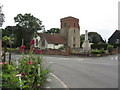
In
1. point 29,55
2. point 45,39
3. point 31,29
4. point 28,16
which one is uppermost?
point 28,16

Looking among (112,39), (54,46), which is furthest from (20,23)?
(112,39)

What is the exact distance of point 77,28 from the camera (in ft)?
173

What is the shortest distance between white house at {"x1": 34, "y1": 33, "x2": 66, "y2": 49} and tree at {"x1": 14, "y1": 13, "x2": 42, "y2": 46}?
12.2 ft

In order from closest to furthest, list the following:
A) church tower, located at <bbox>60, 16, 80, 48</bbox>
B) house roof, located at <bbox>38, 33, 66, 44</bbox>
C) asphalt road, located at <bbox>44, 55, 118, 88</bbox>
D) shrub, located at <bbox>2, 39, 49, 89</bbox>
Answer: shrub, located at <bbox>2, 39, 49, 89</bbox> < asphalt road, located at <bbox>44, 55, 118, 88</bbox> < house roof, located at <bbox>38, 33, 66, 44</bbox> < church tower, located at <bbox>60, 16, 80, 48</bbox>

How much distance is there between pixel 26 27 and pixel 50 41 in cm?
941

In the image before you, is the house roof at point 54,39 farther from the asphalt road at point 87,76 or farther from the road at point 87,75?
the asphalt road at point 87,76

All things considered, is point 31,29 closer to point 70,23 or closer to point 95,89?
point 70,23

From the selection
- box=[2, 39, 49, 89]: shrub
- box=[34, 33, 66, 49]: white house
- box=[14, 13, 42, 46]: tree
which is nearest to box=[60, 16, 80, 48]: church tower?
box=[34, 33, 66, 49]: white house

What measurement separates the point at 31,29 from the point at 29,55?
1633 inches

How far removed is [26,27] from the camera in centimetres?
4681

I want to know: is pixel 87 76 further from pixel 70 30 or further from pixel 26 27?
pixel 70 30

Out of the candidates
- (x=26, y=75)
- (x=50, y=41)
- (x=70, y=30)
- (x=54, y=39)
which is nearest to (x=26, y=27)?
(x=50, y=41)

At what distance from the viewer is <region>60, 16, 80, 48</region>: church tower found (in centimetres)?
5006

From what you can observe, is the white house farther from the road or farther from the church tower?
the road
